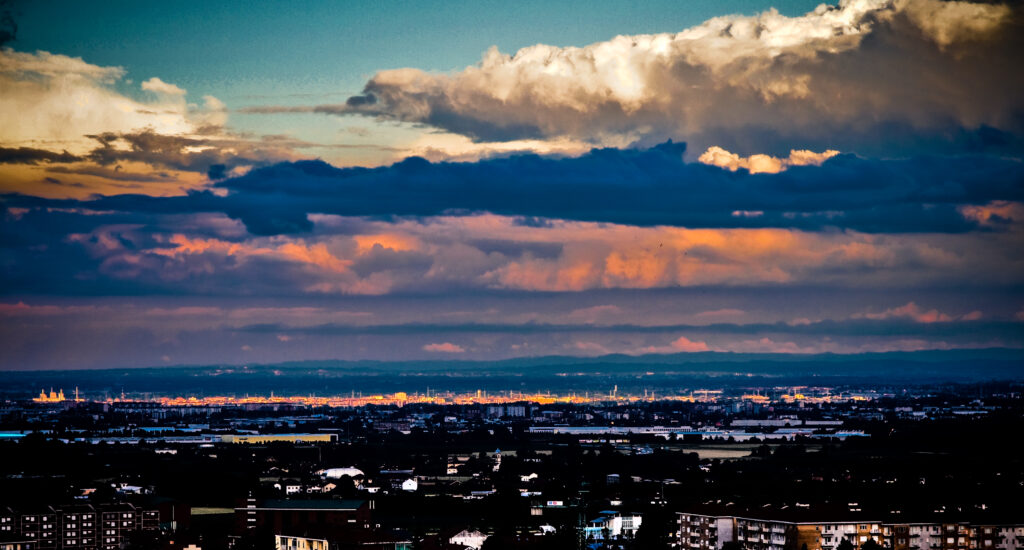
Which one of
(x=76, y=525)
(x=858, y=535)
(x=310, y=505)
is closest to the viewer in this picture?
(x=858, y=535)

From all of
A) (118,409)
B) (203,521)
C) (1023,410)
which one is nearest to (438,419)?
(118,409)

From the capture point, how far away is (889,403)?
180250 millimetres

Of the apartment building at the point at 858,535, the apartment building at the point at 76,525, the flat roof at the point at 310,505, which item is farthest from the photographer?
the flat roof at the point at 310,505

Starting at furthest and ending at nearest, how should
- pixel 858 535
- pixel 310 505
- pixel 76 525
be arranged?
1. pixel 310 505
2. pixel 76 525
3. pixel 858 535

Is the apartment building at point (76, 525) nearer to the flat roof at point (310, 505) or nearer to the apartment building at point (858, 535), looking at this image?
the flat roof at point (310, 505)

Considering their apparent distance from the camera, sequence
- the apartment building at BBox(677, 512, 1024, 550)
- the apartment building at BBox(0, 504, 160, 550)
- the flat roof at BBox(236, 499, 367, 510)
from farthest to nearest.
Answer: the flat roof at BBox(236, 499, 367, 510) < the apartment building at BBox(0, 504, 160, 550) < the apartment building at BBox(677, 512, 1024, 550)

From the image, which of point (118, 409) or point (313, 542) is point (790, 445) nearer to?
point (313, 542)

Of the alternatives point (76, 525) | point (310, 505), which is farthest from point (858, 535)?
point (76, 525)

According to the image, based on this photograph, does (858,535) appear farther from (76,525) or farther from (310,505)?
(76,525)

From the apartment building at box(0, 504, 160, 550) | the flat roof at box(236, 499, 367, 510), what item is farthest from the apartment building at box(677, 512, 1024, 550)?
the apartment building at box(0, 504, 160, 550)

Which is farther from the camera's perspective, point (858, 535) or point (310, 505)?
point (310, 505)

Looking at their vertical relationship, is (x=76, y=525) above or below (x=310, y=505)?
below

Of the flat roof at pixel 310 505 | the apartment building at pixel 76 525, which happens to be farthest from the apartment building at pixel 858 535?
the apartment building at pixel 76 525

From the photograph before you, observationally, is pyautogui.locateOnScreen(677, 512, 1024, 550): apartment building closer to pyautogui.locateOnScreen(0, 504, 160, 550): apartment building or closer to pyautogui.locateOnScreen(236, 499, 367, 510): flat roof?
pyautogui.locateOnScreen(236, 499, 367, 510): flat roof
